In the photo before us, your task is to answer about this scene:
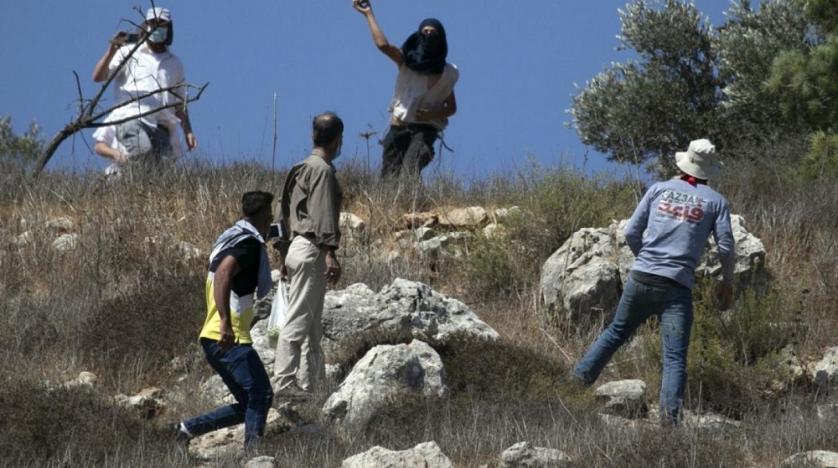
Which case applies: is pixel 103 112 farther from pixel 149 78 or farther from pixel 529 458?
pixel 529 458

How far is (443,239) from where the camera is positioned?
14.9 meters

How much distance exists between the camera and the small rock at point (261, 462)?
8344 millimetres

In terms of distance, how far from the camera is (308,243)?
33.0 ft

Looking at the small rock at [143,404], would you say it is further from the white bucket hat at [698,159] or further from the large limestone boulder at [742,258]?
the large limestone boulder at [742,258]

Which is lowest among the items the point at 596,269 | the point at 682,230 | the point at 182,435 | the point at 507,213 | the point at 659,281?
the point at 182,435

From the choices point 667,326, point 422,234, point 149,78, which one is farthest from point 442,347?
point 149,78

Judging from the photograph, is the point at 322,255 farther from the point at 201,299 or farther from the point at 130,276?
the point at 130,276

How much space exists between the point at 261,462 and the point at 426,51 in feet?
22.1

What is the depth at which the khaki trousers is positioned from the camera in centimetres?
1009

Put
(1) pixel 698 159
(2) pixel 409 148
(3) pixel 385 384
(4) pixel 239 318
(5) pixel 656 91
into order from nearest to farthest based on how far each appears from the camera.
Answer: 1. (4) pixel 239 318
2. (1) pixel 698 159
3. (3) pixel 385 384
4. (2) pixel 409 148
5. (5) pixel 656 91

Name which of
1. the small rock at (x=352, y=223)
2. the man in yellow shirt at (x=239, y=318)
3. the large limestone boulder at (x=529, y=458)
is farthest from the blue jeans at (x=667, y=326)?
the small rock at (x=352, y=223)

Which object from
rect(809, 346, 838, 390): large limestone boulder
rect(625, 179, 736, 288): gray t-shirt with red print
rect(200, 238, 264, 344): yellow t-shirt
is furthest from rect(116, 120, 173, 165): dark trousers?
rect(809, 346, 838, 390): large limestone boulder

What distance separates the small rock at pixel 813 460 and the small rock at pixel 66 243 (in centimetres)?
872

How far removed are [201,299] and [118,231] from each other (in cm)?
234
